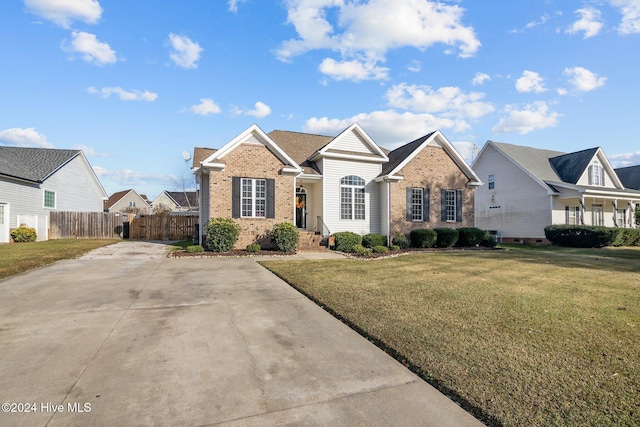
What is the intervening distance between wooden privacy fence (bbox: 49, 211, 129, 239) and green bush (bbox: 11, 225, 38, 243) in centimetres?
239

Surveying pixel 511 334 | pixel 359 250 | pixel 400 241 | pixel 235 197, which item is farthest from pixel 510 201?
pixel 511 334

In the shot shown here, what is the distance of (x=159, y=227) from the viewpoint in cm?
2361

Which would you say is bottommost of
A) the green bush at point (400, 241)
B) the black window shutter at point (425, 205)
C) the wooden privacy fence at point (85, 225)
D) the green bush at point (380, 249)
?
the green bush at point (380, 249)

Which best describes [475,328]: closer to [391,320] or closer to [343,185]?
[391,320]

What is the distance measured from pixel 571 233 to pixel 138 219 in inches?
1125

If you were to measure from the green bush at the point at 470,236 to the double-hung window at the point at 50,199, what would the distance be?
27472mm

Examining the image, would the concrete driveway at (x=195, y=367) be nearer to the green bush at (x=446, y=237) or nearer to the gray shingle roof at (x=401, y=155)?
the green bush at (x=446, y=237)

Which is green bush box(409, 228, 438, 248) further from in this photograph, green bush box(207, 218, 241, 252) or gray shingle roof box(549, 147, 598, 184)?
gray shingle roof box(549, 147, 598, 184)

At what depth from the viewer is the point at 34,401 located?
112 inches

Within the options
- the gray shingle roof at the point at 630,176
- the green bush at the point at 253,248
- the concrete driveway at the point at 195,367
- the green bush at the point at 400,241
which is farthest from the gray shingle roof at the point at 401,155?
the gray shingle roof at the point at 630,176

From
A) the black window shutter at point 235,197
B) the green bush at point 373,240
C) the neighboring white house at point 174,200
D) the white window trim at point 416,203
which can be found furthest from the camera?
the neighboring white house at point 174,200

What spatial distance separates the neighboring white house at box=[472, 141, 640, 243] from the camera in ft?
75.8

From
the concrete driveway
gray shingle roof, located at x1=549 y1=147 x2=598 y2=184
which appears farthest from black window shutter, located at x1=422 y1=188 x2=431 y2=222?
gray shingle roof, located at x1=549 y1=147 x2=598 y2=184

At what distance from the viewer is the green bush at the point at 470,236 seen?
1797 centimetres
